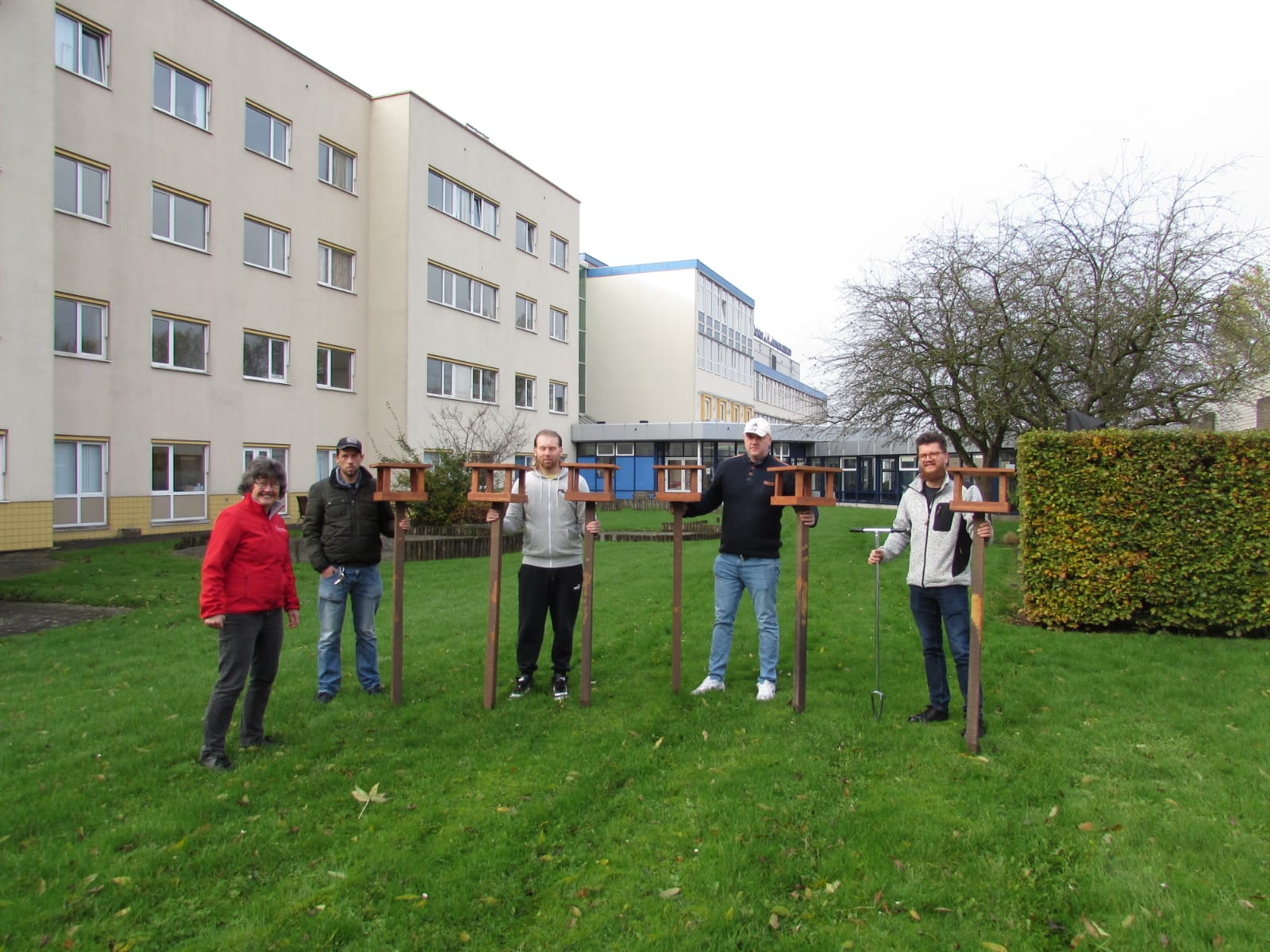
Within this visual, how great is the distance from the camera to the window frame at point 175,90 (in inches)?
814

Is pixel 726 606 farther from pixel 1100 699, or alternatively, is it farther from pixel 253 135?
pixel 253 135

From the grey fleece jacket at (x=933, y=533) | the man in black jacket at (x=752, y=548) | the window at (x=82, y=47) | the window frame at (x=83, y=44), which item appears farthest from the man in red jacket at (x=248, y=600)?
the window at (x=82, y=47)

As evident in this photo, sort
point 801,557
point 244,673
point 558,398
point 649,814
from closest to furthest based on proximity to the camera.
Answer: point 649,814 → point 244,673 → point 801,557 → point 558,398

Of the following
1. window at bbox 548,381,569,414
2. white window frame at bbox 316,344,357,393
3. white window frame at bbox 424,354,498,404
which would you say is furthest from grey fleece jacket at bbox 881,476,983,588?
window at bbox 548,381,569,414

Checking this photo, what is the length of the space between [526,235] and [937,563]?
3120 cm

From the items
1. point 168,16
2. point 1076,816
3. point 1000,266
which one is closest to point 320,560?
point 1076,816

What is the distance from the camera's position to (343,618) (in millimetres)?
6438

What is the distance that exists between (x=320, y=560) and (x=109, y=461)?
16734mm

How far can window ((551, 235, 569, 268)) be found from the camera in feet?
118

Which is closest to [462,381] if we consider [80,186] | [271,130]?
[271,130]

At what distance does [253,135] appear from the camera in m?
23.4

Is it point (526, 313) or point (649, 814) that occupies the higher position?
point (526, 313)

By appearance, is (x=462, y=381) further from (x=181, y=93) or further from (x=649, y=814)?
(x=649, y=814)

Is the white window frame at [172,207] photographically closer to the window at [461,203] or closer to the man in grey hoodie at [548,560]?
the window at [461,203]
